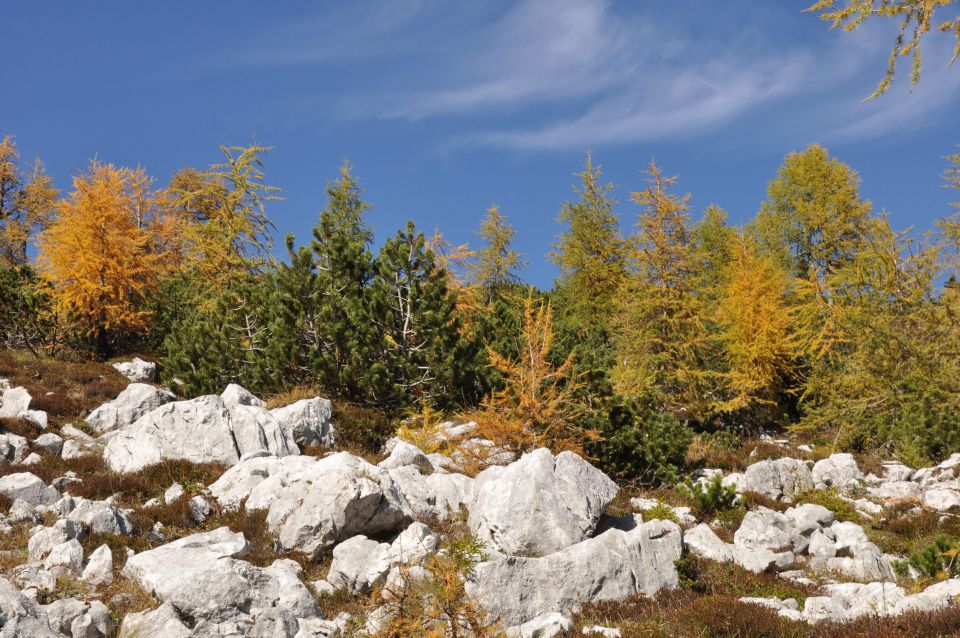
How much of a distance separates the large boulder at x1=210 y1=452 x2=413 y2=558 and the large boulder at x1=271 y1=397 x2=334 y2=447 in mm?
3075

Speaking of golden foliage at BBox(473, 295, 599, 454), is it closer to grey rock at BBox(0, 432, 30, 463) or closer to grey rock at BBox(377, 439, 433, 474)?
grey rock at BBox(377, 439, 433, 474)

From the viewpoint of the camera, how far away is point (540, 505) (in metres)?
8.14

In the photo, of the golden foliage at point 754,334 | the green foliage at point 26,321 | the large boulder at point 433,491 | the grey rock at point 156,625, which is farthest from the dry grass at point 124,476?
the golden foliage at point 754,334

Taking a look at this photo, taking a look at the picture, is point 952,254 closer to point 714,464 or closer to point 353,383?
point 714,464

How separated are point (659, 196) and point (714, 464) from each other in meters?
10.3

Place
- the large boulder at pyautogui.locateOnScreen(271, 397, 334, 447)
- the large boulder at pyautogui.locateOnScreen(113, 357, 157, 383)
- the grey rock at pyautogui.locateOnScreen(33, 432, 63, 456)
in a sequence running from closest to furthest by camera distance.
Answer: the grey rock at pyautogui.locateOnScreen(33, 432, 63, 456), the large boulder at pyautogui.locateOnScreen(271, 397, 334, 447), the large boulder at pyautogui.locateOnScreen(113, 357, 157, 383)

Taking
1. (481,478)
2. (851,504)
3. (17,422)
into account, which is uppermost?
(17,422)

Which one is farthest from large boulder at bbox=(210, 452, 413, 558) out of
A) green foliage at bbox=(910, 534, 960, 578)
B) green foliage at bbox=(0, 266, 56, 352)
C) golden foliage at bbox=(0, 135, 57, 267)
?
golden foliage at bbox=(0, 135, 57, 267)

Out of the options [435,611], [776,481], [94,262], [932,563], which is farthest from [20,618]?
[94,262]

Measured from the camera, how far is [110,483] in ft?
34.0

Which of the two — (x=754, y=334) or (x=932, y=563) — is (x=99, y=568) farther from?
(x=754, y=334)

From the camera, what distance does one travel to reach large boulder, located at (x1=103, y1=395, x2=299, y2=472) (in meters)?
11.7

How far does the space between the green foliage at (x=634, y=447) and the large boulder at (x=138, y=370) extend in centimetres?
1543

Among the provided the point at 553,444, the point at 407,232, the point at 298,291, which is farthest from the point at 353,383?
the point at 553,444
